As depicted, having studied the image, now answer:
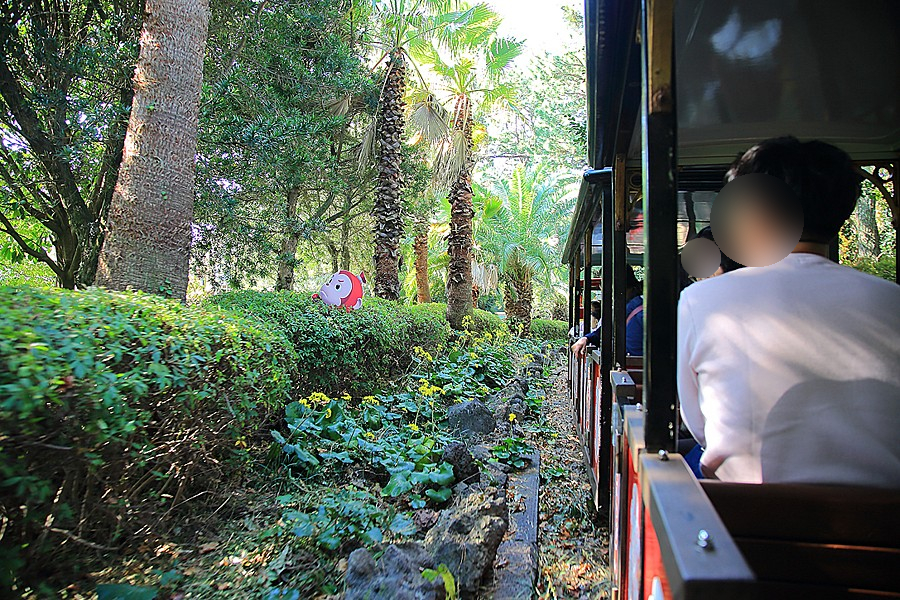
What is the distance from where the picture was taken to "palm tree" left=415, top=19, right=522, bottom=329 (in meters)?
15.8

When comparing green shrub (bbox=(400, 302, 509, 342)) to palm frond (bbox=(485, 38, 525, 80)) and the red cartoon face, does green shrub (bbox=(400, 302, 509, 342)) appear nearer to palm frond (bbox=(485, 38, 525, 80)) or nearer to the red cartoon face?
palm frond (bbox=(485, 38, 525, 80))

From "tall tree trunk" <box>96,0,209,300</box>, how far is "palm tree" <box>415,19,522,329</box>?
10.0 meters

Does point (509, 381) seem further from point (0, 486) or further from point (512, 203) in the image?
point (512, 203)

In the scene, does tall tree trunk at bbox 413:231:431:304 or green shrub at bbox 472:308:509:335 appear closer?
green shrub at bbox 472:308:509:335

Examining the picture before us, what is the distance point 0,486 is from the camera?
7.85 feet

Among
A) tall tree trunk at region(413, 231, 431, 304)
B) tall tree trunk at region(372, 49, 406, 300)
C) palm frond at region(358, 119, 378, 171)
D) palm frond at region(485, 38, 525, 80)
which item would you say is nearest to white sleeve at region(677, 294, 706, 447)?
tall tree trunk at region(372, 49, 406, 300)

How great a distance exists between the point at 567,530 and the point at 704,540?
3.59m

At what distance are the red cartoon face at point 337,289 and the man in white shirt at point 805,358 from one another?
26.2 ft

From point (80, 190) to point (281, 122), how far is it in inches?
128

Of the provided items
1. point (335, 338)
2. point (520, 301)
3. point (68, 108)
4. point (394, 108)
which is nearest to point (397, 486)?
point (335, 338)

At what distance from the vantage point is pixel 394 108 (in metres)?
13.4

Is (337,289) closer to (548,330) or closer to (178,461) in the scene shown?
(178,461)

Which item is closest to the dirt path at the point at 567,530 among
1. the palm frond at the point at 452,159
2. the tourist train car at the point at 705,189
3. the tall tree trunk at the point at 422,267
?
the tourist train car at the point at 705,189

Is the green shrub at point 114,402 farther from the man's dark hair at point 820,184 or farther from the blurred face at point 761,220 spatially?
the man's dark hair at point 820,184
